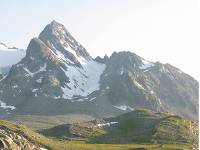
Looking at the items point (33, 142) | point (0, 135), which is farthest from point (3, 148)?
point (33, 142)

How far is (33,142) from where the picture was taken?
186250 millimetres

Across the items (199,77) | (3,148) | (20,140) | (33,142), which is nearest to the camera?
(199,77)

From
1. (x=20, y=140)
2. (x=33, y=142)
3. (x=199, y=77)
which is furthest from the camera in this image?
(x=33, y=142)

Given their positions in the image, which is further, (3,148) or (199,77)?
(3,148)

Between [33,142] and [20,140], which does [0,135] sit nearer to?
[20,140]

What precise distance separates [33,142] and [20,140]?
79.1ft

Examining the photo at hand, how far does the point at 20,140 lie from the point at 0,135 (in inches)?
627

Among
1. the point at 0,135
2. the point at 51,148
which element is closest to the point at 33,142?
the point at 51,148

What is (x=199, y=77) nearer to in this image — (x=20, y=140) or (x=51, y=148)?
(x=20, y=140)

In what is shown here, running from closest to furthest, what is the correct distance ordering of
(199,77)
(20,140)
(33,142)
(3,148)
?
(199,77) < (3,148) < (20,140) < (33,142)

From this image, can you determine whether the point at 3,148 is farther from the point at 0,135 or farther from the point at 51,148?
the point at 51,148

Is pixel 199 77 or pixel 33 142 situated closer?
pixel 199 77

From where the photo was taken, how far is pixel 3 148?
139 meters

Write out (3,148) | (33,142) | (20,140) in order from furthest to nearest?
1. (33,142)
2. (20,140)
3. (3,148)
